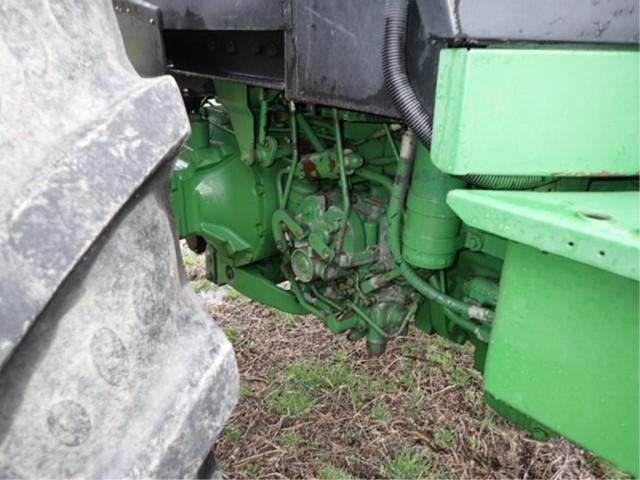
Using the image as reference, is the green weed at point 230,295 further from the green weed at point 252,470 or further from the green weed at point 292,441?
the green weed at point 252,470

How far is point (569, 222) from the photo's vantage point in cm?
60

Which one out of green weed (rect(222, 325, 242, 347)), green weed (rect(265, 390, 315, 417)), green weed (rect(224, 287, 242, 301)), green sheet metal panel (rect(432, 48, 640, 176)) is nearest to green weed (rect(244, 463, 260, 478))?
green weed (rect(265, 390, 315, 417))

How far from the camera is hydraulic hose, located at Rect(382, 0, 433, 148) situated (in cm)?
84

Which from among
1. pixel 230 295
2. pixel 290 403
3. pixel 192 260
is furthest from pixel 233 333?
pixel 192 260

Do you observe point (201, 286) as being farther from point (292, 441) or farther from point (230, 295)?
point (292, 441)

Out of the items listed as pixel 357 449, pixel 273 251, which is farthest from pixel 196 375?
pixel 357 449

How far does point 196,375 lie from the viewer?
734 mm

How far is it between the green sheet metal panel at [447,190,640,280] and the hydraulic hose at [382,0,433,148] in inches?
8.1

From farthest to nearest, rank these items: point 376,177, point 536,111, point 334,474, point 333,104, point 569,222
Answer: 1. point 334,474
2. point 376,177
3. point 333,104
4. point 536,111
5. point 569,222

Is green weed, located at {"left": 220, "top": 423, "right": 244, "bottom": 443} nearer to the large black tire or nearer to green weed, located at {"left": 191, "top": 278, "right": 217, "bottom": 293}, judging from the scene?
green weed, located at {"left": 191, "top": 278, "right": 217, "bottom": 293}

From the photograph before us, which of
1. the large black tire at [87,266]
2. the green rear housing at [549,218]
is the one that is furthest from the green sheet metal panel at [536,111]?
the large black tire at [87,266]

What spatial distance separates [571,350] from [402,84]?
0.43 m

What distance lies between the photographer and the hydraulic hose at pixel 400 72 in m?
0.84

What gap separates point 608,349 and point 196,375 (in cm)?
48
